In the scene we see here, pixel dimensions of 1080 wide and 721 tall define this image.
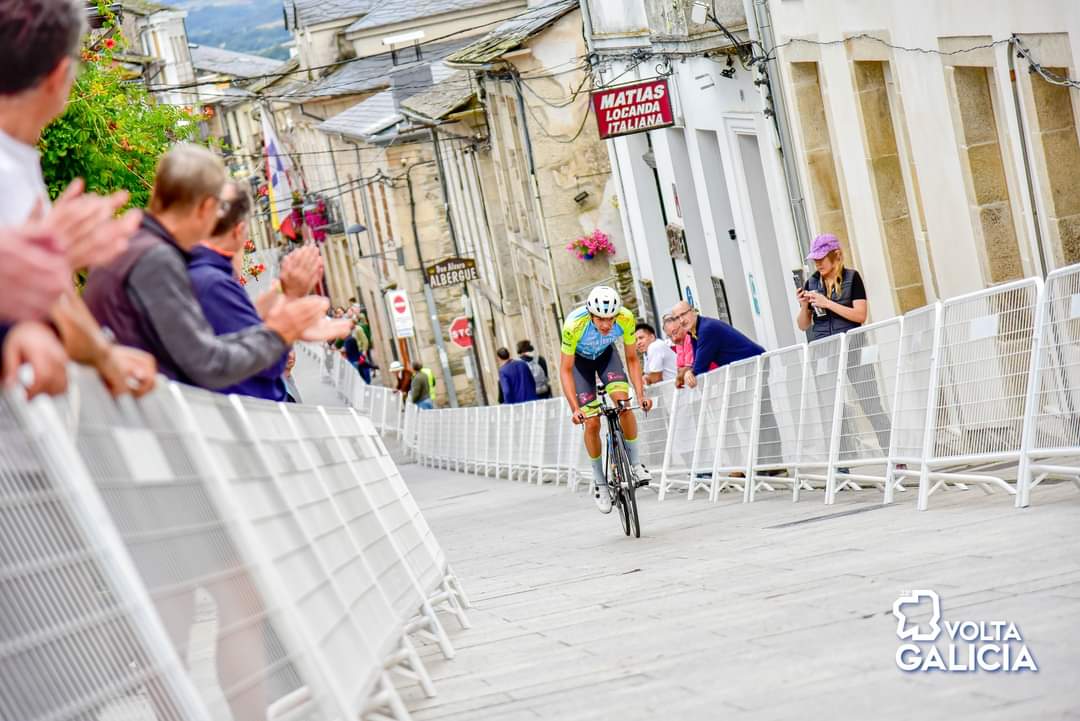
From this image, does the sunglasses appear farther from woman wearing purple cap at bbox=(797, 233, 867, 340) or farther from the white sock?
woman wearing purple cap at bbox=(797, 233, 867, 340)

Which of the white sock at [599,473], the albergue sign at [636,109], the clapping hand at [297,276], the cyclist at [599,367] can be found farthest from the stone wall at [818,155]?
the clapping hand at [297,276]

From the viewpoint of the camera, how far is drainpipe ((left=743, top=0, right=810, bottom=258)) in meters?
18.2

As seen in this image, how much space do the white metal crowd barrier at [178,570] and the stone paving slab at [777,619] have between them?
73 centimetres

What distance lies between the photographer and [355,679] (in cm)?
471

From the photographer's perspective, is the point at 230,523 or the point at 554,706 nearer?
the point at 230,523

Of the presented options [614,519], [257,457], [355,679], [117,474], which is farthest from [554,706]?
[614,519]

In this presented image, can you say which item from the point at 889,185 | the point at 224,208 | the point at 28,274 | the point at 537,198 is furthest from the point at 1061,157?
the point at 537,198

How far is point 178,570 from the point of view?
3877mm

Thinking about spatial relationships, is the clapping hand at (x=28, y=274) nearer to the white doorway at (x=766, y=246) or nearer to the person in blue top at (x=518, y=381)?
the white doorway at (x=766, y=246)

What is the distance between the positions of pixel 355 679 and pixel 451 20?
53910mm

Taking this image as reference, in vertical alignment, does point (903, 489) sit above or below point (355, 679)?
below

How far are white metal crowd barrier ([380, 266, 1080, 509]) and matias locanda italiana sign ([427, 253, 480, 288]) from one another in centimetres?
2373

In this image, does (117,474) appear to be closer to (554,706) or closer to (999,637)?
(554,706)

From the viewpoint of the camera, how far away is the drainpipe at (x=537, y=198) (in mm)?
33531
